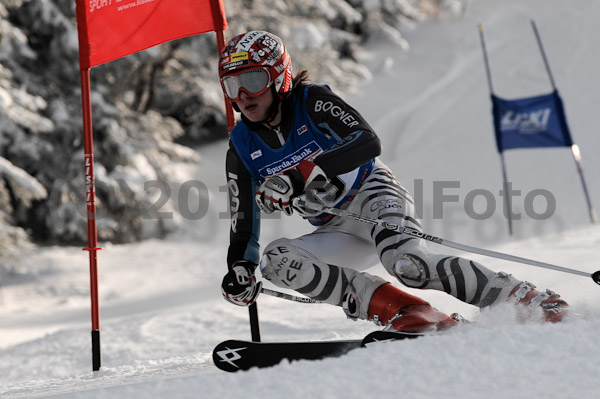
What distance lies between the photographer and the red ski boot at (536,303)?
2635 mm

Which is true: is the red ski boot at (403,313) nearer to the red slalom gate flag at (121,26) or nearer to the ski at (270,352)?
the ski at (270,352)

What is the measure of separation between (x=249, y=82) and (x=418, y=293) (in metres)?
3.97

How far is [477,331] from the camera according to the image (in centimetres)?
239

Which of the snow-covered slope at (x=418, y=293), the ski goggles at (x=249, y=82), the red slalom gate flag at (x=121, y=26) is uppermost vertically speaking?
the red slalom gate flag at (x=121, y=26)

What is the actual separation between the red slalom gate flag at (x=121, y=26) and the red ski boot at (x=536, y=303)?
2.80m

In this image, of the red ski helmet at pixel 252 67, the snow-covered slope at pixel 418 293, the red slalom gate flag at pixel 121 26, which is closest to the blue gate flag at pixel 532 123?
the snow-covered slope at pixel 418 293

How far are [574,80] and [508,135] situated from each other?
751 cm

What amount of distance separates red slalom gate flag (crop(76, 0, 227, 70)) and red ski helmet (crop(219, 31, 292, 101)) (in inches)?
49.7

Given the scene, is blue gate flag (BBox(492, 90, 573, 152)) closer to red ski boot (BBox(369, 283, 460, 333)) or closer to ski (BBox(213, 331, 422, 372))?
red ski boot (BBox(369, 283, 460, 333))

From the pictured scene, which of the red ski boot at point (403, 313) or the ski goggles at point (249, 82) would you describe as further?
the ski goggles at point (249, 82)

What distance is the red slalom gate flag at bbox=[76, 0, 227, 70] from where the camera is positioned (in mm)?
4293

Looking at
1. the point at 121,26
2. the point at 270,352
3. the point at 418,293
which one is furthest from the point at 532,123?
the point at 270,352

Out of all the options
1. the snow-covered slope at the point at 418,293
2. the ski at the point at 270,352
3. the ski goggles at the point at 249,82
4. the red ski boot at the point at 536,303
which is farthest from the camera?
the ski goggles at the point at 249,82

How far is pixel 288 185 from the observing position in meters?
3.02
